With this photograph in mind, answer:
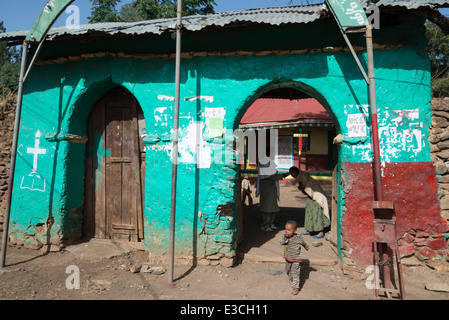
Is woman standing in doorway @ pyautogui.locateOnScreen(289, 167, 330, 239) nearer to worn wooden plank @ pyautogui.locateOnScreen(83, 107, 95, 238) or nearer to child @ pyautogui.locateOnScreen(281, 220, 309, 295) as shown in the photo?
child @ pyautogui.locateOnScreen(281, 220, 309, 295)

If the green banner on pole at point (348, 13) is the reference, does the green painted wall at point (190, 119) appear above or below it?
below

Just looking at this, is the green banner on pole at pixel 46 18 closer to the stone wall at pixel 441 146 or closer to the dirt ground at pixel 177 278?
the dirt ground at pixel 177 278

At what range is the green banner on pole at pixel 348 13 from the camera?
3801 millimetres

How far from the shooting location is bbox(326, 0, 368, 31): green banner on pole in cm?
380

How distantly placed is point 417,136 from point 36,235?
20.8 ft

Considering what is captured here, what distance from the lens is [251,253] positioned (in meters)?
4.94

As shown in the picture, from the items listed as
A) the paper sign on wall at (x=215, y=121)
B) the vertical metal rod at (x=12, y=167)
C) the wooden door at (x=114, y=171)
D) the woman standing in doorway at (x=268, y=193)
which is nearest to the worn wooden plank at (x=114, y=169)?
the wooden door at (x=114, y=171)

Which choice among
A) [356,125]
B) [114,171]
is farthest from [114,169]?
[356,125]

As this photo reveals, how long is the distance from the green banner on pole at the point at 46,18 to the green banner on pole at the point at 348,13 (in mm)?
3833

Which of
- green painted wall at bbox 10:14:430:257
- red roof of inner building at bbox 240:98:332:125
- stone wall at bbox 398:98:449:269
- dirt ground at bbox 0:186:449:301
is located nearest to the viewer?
dirt ground at bbox 0:186:449:301

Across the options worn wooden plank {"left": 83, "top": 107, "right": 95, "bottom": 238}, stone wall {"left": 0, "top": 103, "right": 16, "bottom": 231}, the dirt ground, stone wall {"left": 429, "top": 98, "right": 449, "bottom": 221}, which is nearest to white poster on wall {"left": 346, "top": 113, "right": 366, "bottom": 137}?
stone wall {"left": 429, "top": 98, "right": 449, "bottom": 221}

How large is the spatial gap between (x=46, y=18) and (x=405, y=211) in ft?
19.6

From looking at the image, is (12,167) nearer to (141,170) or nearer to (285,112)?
(141,170)

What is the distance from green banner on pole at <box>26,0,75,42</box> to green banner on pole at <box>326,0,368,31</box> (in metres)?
3.83
